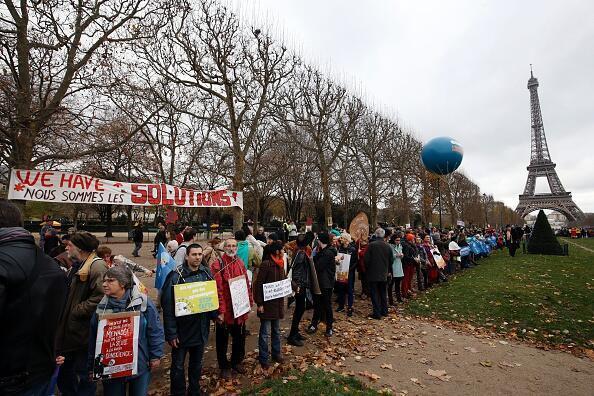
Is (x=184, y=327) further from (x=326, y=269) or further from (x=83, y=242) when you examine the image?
(x=326, y=269)

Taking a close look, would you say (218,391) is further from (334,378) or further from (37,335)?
(37,335)

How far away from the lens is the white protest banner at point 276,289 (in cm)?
496

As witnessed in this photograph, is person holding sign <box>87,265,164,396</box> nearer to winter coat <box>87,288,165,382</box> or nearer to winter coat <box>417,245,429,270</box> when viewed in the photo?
winter coat <box>87,288,165,382</box>

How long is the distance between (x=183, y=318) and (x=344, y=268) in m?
4.78

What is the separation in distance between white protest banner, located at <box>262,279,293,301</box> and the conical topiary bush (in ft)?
67.4

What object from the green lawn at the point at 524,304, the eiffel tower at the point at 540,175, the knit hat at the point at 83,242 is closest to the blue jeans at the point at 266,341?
the knit hat at the point at 83,242

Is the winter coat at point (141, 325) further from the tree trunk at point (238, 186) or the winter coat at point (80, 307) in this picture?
the tree trunk at point (238, 186)

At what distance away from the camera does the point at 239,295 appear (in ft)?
15.2

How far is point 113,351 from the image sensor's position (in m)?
2.96

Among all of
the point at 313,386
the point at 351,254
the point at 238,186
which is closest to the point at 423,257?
the point at 351,254

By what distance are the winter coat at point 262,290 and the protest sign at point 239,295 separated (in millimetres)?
285

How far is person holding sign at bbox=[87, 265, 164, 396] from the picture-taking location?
9.64 feet

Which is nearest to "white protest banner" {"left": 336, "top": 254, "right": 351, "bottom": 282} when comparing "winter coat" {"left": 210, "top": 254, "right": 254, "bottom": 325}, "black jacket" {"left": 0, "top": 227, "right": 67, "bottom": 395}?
"winter coat" {"left": 210, "top": 254, "right": 254, "bottom": 325}

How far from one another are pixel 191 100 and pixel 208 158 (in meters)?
8.86
